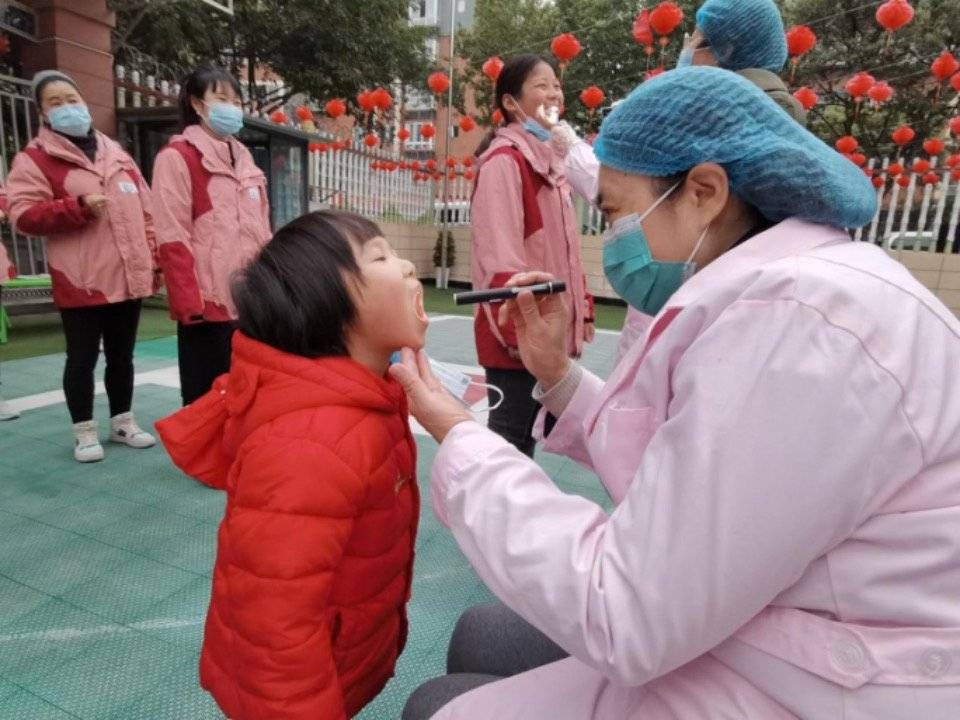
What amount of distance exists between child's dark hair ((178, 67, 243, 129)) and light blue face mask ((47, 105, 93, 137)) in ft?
1.51

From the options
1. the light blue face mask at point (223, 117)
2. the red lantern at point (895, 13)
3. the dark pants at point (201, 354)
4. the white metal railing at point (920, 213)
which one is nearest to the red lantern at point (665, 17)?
the red lantern at point (895, 13)

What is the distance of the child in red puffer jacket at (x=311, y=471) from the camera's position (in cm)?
103

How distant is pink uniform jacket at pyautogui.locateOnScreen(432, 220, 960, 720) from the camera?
0.64 m

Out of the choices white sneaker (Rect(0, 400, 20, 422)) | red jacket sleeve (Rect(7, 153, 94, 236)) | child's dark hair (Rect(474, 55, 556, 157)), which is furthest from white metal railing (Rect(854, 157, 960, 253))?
white sneaker (Rect(0, 400, 20, 422))

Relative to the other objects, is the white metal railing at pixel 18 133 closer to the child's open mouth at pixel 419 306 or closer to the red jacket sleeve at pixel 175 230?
the red jacket sleeve at pixel 175 230

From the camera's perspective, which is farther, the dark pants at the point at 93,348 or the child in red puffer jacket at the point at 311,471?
the dark pants at the point at 93,348

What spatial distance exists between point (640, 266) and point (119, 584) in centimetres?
196

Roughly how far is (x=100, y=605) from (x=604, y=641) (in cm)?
184

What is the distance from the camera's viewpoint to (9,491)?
8.76 feet

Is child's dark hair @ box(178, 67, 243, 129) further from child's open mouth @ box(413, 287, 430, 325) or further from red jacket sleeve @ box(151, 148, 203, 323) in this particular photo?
child's open mouth @ box(413, 287, 430, 325)

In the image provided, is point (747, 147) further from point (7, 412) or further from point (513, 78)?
point (7, 412)

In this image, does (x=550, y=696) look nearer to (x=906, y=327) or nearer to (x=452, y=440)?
(x=452, y=440)

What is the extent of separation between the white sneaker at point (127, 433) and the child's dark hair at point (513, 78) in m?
2.20

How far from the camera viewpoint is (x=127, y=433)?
3.20 metres
